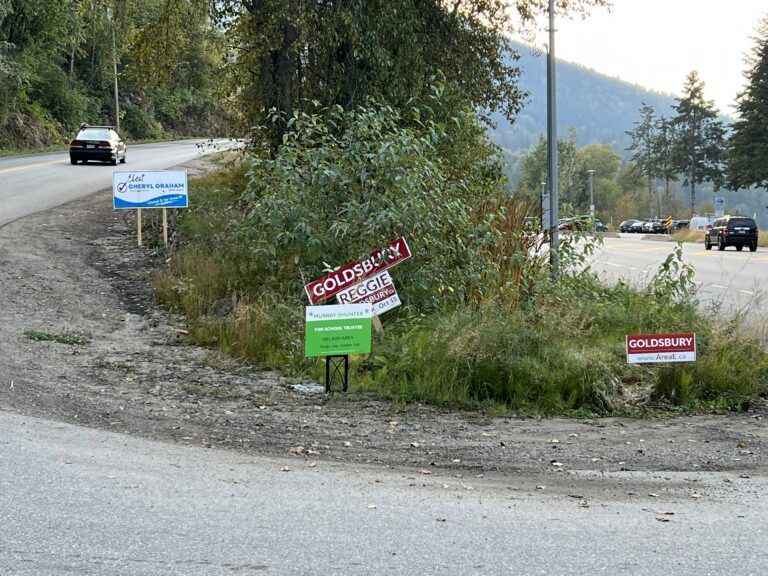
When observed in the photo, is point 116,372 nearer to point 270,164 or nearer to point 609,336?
point 270,164

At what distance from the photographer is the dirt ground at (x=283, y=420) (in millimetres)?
6832

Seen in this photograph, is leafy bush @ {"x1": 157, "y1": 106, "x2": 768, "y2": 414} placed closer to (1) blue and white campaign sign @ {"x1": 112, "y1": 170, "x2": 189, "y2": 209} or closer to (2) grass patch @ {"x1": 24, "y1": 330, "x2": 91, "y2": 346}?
(1) blue and white campaign sign @ {"x1": 112, "y1": 170, "x2": 189, "y2": 209}

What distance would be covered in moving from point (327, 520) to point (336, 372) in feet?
13.8

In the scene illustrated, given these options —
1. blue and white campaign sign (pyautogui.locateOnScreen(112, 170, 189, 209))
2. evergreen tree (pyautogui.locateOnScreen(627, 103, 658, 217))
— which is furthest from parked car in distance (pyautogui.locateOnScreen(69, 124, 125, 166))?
evergreen tree (pyautogui.locateOnScreen(627, 103, 658, 217))

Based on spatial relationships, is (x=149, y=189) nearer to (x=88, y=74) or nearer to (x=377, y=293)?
(x=377, y=293)

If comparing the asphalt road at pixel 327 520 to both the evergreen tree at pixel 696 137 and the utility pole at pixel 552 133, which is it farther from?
the evergreen tree at pixel 696 137

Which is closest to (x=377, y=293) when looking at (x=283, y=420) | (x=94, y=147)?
(x=283, y=420)

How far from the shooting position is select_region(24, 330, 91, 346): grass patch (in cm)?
1014

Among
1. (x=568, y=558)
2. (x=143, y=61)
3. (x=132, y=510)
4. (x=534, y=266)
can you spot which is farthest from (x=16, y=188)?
(x=568, y=558)

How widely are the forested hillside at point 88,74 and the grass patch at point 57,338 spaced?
9034 millimetres

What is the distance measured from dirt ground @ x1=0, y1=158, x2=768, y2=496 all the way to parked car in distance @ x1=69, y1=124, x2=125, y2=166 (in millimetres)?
A: 23907

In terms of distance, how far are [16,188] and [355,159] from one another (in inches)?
624

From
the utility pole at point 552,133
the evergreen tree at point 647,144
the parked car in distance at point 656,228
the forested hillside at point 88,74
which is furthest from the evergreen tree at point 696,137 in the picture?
the utility pole at point 552,133

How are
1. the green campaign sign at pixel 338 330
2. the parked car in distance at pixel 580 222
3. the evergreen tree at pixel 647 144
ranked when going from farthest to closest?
1. the evergreen tree at pixel 647 144
2. the parked car in distance at pixel 580 222
3. the green campaign sign at pixel 338 330
